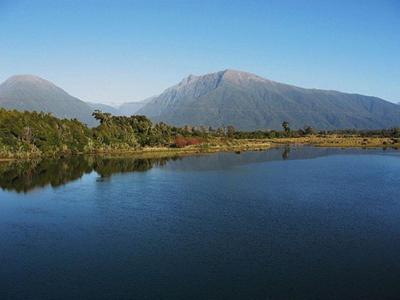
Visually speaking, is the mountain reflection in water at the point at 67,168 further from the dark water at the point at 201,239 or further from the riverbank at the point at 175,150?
the riverbank at the point at 175,150

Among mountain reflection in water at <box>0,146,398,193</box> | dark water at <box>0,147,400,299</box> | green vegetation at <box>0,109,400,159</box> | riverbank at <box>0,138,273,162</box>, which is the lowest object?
dark water at <box>0,147,400,299</box>

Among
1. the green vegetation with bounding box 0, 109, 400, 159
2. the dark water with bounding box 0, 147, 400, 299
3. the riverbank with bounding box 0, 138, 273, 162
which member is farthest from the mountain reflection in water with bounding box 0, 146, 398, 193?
the green vegetation with bounding box 0, 109, 400, 159

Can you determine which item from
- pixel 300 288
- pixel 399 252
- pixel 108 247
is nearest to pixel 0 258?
pixel 108 247

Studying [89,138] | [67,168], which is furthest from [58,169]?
[89,138]

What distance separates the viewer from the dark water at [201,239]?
26.7 meters

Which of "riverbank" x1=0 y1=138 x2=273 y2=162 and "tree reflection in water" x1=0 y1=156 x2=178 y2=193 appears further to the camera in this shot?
"riverbank" x1=0 y1=138 x2=273 y2=162

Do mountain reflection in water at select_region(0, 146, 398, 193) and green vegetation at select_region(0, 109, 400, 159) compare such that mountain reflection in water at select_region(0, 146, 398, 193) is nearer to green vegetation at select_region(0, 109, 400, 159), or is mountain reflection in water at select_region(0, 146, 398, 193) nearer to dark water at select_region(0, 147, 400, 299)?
dark water at select_region(0, 147, 400, 299)

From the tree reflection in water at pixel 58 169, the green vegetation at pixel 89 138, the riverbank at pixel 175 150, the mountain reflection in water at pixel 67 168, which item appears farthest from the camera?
the riverbank at pixel 175 150

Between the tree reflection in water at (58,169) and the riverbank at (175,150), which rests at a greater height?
the riverbank at (175,150)

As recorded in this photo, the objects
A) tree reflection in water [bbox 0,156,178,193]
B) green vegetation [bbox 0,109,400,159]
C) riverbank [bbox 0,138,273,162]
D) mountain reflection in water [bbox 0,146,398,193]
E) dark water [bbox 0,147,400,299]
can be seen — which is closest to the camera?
dark water [bbox 0,147,400,299]

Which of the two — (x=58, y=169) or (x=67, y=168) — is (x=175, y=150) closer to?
(x=67, y=168)

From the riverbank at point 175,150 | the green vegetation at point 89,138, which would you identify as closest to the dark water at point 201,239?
the green vegetation at point 89,138

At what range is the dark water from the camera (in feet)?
87.7

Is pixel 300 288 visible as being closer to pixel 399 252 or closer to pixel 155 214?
pixel 399 252
